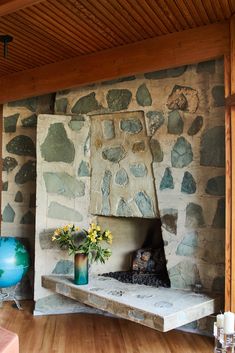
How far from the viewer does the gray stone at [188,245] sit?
3367 millimetres

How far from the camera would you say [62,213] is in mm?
3973

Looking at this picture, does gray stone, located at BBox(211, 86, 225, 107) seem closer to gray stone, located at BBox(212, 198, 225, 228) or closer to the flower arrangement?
gray stone, located at BBox(212, 198, 225, 228)

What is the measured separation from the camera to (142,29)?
10.5 feet

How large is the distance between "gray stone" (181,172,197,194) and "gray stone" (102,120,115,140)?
2.94 ft

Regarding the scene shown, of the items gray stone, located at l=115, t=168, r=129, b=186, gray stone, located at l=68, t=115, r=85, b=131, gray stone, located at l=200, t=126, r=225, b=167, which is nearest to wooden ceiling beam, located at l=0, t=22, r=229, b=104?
gray stone, located at l=68, t=115, r=85, b=131

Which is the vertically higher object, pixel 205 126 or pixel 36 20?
pixel 36 20

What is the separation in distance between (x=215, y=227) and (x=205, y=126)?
34.3 inches

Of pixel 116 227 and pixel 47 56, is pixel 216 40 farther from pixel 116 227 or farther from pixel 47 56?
pixel 116 227

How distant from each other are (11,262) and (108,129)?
5.42 feet

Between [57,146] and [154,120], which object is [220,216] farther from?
[57,146]

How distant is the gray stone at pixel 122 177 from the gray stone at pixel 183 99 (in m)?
0.78

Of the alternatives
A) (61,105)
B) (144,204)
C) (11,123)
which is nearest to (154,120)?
(144,204)

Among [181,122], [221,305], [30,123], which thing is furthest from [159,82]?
[221,305]

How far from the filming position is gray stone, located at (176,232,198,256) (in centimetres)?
337
